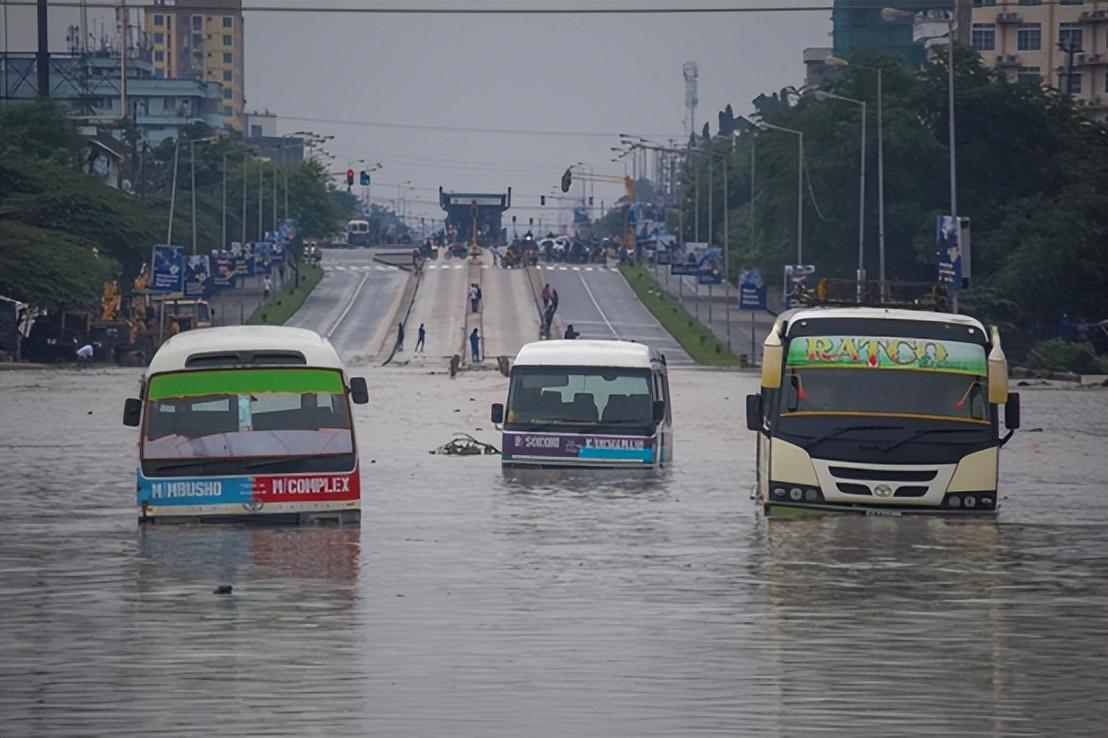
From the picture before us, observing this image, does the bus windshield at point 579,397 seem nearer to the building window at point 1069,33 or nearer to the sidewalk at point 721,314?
the sidewalk at point 721,314

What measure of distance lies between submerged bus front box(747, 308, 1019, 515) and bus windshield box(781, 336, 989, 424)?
0.01 m

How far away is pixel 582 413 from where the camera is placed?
3103cm

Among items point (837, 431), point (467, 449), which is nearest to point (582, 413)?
point (467, 449)

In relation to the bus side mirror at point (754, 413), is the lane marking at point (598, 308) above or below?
below

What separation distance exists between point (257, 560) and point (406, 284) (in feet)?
350

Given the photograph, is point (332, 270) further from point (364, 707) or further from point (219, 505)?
point (364, 707)

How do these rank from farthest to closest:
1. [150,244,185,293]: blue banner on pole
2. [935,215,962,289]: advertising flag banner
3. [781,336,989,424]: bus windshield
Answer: [150,244,185,293]: blue banner on pole
[935,215,962,289]: advertising flag banner
[781,336,989,424]: bus windshield

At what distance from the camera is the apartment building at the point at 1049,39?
5773 inches

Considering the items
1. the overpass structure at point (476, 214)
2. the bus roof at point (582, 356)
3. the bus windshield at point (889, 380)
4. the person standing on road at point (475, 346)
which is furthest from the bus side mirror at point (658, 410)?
the overpass structure at point (476, 214)

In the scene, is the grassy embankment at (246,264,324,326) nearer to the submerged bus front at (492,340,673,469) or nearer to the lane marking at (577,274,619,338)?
the lane marking at (577,274,619,338)

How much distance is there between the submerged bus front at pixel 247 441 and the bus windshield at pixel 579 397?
8.64 meters

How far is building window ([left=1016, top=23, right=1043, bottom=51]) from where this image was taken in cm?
15250

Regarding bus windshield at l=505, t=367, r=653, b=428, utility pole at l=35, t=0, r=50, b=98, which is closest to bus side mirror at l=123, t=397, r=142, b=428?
bus windshield at l=505, t=367, r=653, b=428

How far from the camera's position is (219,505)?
22.1 meters
